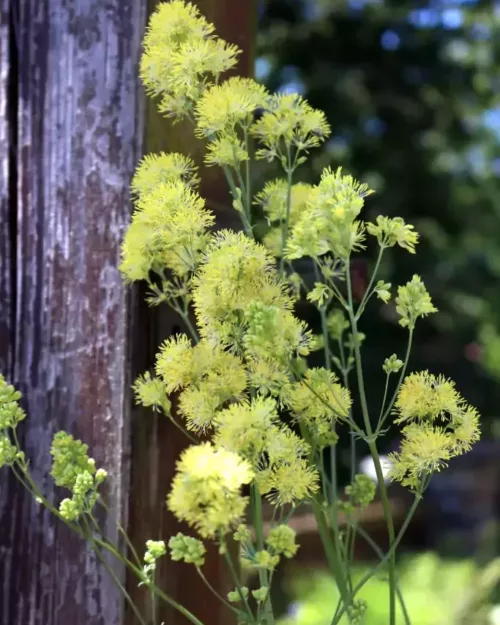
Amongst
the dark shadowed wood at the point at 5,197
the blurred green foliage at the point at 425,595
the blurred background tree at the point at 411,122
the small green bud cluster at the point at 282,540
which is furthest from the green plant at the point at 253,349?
the blurred background tree at the point at 411,122

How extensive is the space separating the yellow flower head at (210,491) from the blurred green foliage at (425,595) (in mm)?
1582

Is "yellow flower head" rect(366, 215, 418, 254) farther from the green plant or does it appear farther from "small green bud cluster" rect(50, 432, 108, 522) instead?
"small green bud cluster" rect(50, 432, 108, 522)

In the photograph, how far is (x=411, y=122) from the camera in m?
2.35

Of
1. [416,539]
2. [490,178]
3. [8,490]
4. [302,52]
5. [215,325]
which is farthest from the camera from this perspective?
[416,539]

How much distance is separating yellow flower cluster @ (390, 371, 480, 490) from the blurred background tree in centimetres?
163

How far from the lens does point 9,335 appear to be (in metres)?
0.62

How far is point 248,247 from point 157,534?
12.0 inches

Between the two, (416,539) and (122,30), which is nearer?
(122,30)

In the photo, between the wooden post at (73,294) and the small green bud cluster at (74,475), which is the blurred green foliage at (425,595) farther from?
the small green bud cluster at (74,475)

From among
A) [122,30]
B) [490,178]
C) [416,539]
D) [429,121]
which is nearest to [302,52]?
[429,121]

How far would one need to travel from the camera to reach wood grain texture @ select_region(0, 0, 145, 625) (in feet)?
1.92

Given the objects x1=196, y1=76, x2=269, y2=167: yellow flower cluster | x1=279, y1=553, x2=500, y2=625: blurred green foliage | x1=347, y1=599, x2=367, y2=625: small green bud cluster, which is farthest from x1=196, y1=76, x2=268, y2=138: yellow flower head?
x1=279, y1=553, x2=500, y2=625: blurred green foliage

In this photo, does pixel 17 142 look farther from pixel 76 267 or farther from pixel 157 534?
pixel 157 534

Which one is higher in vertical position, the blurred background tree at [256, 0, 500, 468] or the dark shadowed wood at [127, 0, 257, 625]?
the blurred background tree at [256, 0, 500, 468]
